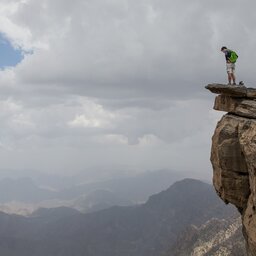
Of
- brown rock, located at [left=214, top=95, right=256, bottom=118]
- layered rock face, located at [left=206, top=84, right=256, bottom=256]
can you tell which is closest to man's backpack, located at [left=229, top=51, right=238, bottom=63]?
layered rock face, located at [left=206, top=84, right=256, bottom=256]

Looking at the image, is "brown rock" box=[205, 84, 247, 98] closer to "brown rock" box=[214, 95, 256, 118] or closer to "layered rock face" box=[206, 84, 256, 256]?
"layered rock face" box=[206, 84, 256, 256]

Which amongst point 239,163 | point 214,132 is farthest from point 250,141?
point 214,132

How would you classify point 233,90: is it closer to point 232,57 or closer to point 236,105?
point 236,105

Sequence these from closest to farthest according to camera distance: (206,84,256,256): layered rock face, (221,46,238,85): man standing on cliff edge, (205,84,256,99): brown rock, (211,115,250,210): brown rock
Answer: (206,84,256,256): layered rock face
(211,115,250,210): brown rock
(205,84,256,99): brown rock
(221,46,238,85): man standing on cliff edge

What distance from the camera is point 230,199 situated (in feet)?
163

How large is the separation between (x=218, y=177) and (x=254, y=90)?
1018cm

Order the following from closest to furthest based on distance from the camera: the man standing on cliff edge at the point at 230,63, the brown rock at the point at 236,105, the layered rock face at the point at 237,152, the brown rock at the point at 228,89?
the layered rock face at the point at 237,152, the brown rock at the point at 236,105, the brown rock at the point at 228,89, the man standing on cliff edge at the point at 230,63

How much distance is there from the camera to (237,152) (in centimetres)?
4722

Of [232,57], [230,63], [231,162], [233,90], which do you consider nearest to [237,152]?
[231,162]

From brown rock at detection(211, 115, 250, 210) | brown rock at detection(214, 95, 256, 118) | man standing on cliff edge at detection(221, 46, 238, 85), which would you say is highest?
man standing on cliff edge at detection(221, 46, 238, 85)

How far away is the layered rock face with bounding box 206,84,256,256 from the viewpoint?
44844 millimetres

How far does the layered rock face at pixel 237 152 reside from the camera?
44.8 meters

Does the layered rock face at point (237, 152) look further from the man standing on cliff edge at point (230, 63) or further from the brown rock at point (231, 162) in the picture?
the man standing on cliff edge at point (230, 63)

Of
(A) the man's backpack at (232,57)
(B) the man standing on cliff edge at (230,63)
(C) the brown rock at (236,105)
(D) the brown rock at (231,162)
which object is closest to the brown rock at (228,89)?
(C) the brown rock at (236,105)
